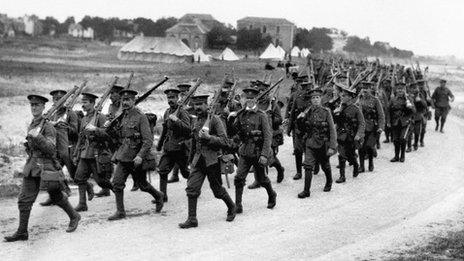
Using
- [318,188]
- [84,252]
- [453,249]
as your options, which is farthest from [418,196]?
[84,252]

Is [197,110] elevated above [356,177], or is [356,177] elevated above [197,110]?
[197,110]

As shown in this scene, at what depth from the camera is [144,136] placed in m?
8.63

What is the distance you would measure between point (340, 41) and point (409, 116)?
113662 mm

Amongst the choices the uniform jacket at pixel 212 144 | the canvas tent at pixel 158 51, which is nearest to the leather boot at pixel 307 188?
the uniform jacket at pixel 212 144

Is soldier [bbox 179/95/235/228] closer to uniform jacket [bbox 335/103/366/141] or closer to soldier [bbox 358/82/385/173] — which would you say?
uniform jacket [bbox 335/103/366/141]

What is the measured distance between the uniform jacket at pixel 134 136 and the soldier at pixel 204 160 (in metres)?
0.76

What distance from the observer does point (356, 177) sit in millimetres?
12141

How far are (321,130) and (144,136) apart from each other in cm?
341

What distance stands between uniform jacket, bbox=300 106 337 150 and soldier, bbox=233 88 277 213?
4.96 feet

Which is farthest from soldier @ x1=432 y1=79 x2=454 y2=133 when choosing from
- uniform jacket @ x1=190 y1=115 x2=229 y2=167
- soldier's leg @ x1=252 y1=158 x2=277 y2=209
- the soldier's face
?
the soldier's face

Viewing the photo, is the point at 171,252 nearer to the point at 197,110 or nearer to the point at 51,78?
the point at 197,110

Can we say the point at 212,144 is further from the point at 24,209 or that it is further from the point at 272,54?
the point at 272,54

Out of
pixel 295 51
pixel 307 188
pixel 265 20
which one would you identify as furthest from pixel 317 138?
pixel 265 20

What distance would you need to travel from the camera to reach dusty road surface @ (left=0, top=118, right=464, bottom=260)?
23.7ft
